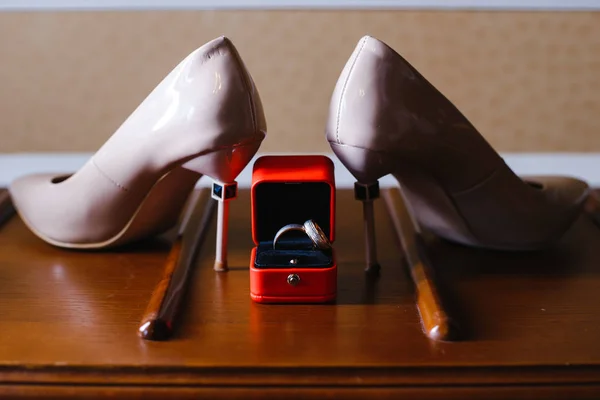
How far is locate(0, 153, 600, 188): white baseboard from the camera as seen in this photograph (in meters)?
1.11

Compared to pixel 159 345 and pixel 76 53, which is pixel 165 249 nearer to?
pixel 159 345

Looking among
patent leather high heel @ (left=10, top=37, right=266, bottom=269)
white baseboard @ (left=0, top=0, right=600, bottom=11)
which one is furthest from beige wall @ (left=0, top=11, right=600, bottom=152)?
patent leather high heel @ (left=10, top=37, right=266, bottom=269)

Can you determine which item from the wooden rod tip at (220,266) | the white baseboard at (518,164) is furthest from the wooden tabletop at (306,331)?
the white baseboard at (518,164)

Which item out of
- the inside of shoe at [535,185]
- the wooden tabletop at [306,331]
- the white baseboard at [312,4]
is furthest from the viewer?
the white baseboard at [312,4]

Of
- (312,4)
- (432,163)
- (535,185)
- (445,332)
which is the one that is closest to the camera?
(445,332)

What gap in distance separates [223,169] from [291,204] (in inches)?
3.0

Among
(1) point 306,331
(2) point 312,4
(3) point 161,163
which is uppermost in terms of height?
(2) point 312,4

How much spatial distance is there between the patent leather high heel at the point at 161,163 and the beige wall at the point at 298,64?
282mm

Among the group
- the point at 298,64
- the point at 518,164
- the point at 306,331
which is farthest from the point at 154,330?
the point at 518,164

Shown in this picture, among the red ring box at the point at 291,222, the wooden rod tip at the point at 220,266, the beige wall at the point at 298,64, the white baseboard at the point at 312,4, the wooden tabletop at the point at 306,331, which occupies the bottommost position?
the wooden tabletop at the point at 306,331

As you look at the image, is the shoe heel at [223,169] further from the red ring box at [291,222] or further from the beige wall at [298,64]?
the beige wall at [298,64]

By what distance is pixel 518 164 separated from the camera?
1.12 metres

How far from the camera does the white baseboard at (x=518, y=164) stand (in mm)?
1110

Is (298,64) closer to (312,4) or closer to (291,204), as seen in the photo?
(312,4)
